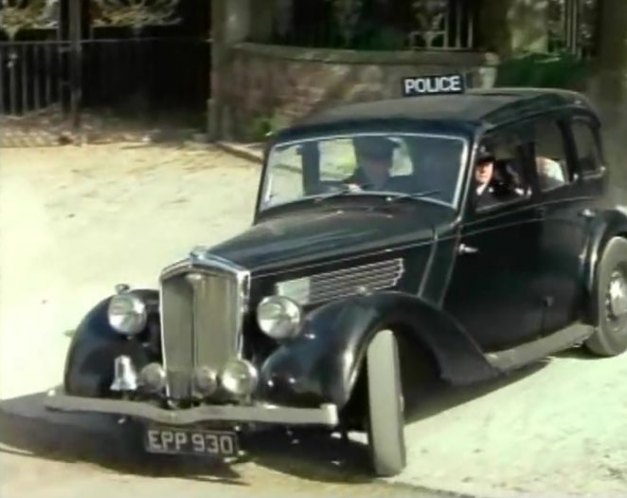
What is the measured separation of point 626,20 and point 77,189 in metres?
5.11

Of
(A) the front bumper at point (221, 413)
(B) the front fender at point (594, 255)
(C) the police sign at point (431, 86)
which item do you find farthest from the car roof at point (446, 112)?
(A) the front bumper at point (221, 413)

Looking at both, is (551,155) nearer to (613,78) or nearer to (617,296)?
(617,296)

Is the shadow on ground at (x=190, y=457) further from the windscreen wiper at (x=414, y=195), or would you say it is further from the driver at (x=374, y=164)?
the driver at (x=374, y=164)

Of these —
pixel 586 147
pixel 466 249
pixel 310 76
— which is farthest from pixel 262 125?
pixel 466 249

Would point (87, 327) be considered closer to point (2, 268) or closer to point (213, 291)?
point (213, 291)

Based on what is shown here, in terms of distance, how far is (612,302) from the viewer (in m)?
9.60

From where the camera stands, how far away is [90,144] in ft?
58.1

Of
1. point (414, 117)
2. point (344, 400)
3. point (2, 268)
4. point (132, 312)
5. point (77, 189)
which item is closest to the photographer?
point (344, 400)

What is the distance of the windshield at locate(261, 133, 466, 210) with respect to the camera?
341 inches

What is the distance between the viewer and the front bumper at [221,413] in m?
7.22

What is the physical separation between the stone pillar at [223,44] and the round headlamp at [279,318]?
10.0 metres

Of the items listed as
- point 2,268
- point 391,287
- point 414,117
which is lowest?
point 2,268

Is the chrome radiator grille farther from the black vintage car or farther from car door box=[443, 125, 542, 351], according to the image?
car door box=[443, 125, 542, 351]

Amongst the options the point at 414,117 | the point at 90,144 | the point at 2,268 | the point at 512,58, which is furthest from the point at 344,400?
the point at 90,144
